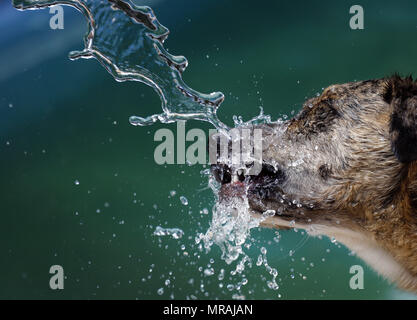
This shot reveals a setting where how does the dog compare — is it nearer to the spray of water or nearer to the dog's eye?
the dog's eye

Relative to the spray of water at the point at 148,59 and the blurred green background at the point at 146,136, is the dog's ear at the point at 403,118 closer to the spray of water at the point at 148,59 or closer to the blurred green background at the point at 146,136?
the spray of water at the point at 148,59

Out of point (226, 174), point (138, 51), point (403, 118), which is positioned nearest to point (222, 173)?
point (226, 174)

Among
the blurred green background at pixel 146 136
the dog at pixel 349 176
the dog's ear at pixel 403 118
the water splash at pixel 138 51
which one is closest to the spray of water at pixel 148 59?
the water splash at pixel 138 51

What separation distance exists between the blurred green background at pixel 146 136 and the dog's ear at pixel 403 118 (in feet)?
5.32

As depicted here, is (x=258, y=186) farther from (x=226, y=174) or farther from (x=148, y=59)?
(x=148, y=59)

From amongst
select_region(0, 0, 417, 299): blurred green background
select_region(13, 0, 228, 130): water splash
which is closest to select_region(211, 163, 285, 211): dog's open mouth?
select_region(13, 0, 228, 130): water splash

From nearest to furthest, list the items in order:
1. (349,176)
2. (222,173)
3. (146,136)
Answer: (349,176) → (222,173) → (146,136)

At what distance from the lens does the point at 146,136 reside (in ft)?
16.1

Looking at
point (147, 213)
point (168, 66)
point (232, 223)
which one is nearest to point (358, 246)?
point (232, 223)

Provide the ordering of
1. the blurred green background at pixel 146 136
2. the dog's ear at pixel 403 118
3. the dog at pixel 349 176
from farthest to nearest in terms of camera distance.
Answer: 1. the blurred green background at pixel 146 136
2. the dog at pixel 349 176
3. the dog's ear at pixel 403 118

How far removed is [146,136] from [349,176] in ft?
7.50

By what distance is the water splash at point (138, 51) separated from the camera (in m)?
3.12

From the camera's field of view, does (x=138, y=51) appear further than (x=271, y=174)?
Yes

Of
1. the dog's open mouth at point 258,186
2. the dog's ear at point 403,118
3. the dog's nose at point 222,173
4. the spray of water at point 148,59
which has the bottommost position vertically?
the dog's open mouth at point 258,186
